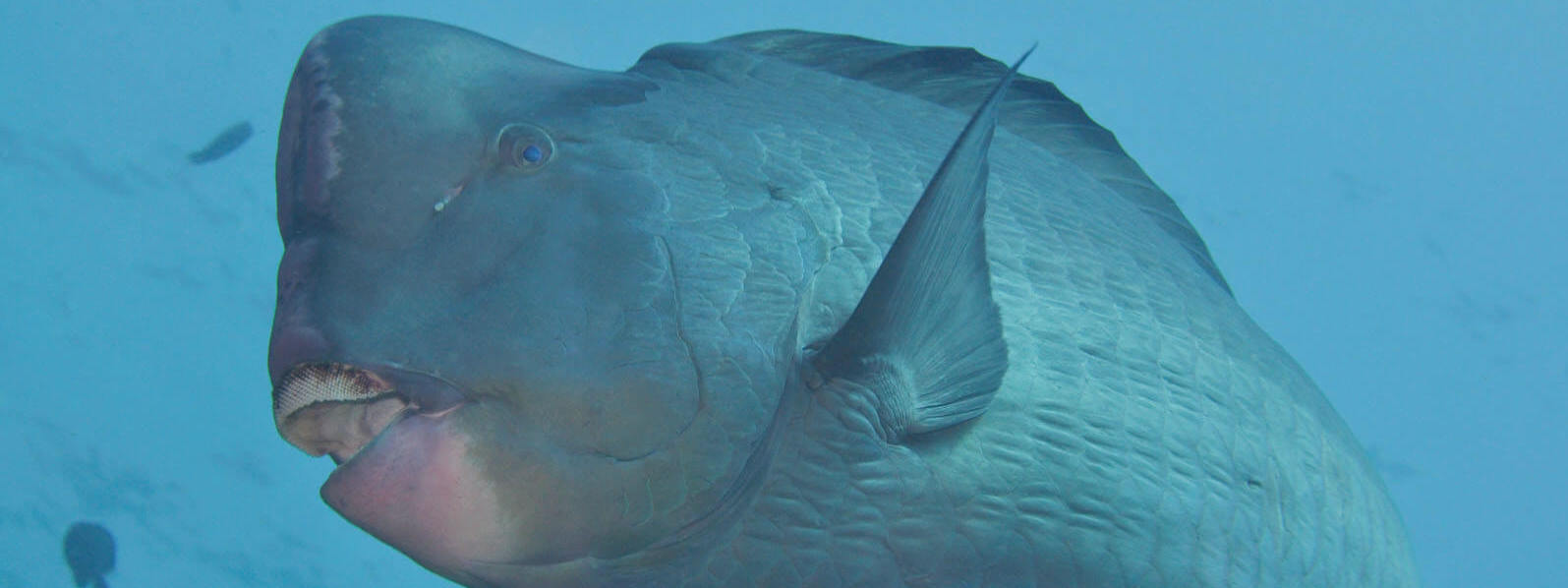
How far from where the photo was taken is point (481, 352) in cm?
142

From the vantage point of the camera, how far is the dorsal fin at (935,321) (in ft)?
4.45

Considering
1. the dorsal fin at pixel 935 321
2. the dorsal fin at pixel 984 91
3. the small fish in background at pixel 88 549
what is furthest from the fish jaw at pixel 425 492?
the small fish in background at pixel 88 549

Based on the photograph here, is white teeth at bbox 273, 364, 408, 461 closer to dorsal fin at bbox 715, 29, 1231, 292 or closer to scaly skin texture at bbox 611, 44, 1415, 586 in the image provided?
scaly skin texture at bbox 611, 44, 1415, 586

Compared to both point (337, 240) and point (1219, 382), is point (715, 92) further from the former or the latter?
point (1219, 382)

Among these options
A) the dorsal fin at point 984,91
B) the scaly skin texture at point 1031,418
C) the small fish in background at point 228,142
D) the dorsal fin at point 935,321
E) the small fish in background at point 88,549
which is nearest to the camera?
the dorsal fin at point 935,321

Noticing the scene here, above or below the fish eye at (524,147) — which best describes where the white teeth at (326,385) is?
below

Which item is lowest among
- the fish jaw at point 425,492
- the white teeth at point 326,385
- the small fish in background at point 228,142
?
A: the small fish in background at point 228,142

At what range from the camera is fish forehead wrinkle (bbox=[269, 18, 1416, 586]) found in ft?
4.68

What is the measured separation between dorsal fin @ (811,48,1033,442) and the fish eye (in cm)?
55

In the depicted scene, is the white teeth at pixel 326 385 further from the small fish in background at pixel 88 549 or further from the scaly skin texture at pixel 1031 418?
the small fish in background at pixel 88 549

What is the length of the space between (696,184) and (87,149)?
1798cm

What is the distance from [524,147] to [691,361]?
463 millimetres

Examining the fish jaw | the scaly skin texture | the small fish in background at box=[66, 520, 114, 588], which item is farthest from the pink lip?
the small fish in background at box=[66, 520, 114, 588]

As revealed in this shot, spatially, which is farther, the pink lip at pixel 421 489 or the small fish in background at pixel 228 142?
the small fish in background at pixel 228 142
